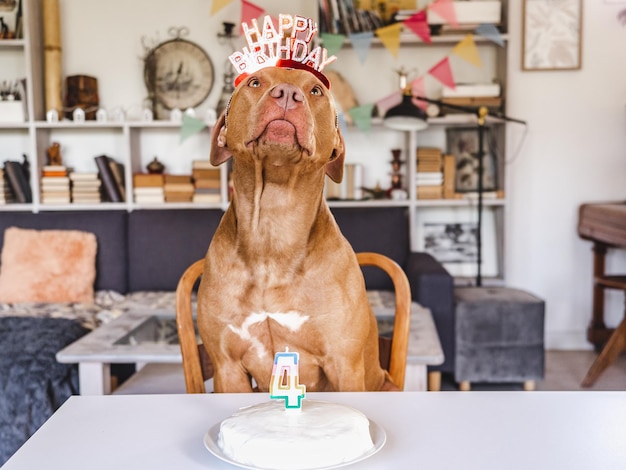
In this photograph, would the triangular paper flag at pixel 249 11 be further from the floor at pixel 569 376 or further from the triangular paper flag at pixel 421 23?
the floor at pixel 569 376

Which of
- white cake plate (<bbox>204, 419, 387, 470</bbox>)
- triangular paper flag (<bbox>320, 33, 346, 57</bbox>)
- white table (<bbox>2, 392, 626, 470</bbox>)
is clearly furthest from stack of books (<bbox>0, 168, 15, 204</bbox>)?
white cake plate (<bbox>204, 419, 387, 470</bbox>)

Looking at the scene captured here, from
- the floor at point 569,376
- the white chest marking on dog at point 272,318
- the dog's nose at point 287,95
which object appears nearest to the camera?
the dog's nose at point 287,95

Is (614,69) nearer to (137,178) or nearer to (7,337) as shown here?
(137,178)

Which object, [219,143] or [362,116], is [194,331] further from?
[362,116]

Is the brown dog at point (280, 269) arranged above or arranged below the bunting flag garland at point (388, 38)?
below

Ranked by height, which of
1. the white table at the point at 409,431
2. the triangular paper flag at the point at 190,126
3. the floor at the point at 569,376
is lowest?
the floor at the point at 569,376

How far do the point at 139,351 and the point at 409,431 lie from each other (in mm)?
1373

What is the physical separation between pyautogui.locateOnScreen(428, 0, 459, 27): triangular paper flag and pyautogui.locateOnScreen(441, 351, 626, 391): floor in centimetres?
197

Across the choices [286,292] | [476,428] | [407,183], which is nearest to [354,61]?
[407,183]

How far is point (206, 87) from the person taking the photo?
394cm

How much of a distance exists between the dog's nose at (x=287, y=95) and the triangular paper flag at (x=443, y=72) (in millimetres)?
3155

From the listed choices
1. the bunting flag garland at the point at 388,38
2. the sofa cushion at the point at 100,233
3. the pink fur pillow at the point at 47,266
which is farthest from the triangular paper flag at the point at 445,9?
the pink fur pillow at the point at 47,266

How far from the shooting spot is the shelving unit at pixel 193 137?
368cm

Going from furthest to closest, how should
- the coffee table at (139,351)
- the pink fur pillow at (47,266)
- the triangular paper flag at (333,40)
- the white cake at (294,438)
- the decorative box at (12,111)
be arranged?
the decorative box at (12,111), the triangular paper flag at (333,40), the pink fur pillow at (47,266), the coffee table at (139,351), the white cake at (294,438)
